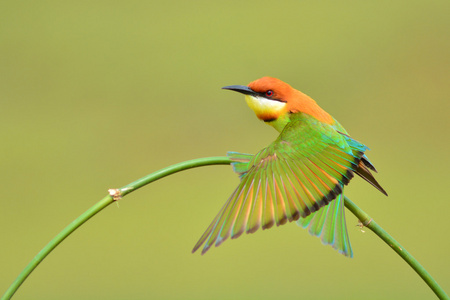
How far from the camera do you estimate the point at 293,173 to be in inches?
53.3

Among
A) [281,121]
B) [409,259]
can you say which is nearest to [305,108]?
[281,121]

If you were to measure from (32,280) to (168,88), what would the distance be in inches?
75.1

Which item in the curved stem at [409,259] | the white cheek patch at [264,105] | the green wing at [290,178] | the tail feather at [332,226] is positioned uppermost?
the white cheek patch at [264,105]

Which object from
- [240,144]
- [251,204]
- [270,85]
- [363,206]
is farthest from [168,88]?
[251,204]

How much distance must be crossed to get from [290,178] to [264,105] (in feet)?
0.88

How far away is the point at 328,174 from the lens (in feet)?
4.42

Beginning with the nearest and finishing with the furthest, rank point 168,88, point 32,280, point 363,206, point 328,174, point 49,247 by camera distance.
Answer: point 49,247, point 328,174, point 32,280, point 363,206, point 168,88

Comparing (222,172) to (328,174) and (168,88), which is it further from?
(328,174)

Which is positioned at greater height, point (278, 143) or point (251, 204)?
point (278, 143)

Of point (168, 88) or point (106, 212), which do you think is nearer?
point (106, 212)

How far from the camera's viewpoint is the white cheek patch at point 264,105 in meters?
1.55

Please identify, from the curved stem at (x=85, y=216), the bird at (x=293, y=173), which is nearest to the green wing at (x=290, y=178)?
the bird at (x=293, y=173)

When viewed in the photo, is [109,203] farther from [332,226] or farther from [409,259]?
[332,226]

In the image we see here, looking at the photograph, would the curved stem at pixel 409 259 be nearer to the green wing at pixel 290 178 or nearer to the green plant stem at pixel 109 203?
the green plant stem at pixel 109 203
